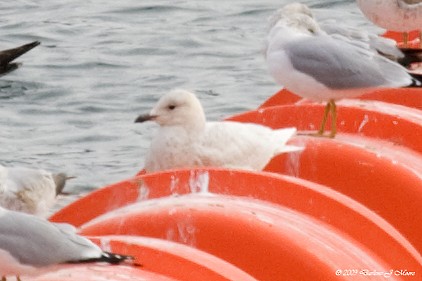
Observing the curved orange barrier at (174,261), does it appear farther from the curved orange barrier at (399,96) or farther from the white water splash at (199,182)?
the curved orange barrier at (399,96)

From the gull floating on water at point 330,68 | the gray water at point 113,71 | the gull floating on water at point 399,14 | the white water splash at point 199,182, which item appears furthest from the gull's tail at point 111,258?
the gull floating on water at point 399,14

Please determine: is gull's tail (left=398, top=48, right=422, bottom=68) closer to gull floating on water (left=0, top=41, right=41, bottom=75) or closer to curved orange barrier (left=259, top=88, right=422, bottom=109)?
curved orange barrier (left=259, top=88, right=422, bottom=109)

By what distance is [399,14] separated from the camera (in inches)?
331

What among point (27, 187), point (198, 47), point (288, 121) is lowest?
point (198, 47)

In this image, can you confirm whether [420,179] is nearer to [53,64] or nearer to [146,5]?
[53,64]

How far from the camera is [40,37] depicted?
12758 mm

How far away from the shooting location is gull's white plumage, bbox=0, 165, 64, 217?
244 inches

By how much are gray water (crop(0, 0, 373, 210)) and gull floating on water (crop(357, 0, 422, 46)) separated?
181 centimetres

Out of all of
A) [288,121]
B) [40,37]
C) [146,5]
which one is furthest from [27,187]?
[146,5]

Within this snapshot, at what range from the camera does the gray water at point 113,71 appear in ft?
31.2

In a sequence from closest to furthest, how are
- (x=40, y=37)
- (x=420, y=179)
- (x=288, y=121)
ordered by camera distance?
1. (x=420, y=179)
2. (x=288, y=121)
3. (x=40, y=37)

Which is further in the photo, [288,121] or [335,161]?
[288,121]

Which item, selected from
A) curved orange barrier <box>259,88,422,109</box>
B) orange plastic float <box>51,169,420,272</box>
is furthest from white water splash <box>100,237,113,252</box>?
curved orange barrier <box>259,88,422,109</box>

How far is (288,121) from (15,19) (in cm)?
795
